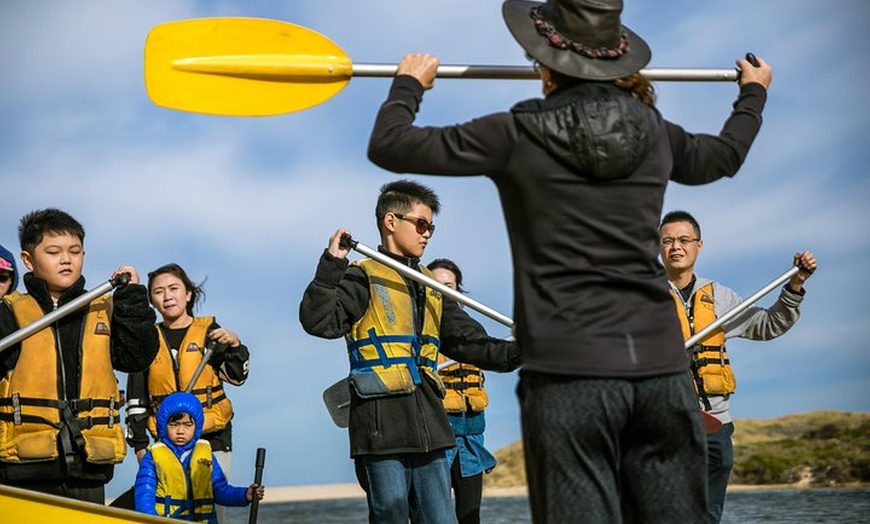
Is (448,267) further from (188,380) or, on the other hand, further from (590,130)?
(590,130)

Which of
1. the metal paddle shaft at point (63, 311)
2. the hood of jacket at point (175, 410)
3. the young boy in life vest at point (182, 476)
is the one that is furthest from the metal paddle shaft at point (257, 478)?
the metal paddle shaft at point (63, 311)

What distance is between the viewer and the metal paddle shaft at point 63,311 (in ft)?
15.4

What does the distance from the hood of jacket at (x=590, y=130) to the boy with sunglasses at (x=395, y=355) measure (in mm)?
1988

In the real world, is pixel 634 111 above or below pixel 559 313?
above

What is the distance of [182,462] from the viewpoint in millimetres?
5320

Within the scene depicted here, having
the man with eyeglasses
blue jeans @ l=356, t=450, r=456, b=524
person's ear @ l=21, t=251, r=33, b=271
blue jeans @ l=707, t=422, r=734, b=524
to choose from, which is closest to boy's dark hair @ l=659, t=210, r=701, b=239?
the man with eyeglasses

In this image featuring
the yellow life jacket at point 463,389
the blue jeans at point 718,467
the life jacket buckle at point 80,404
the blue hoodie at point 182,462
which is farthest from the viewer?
the yellow life jacket at point 463,389

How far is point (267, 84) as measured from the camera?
11.4 ft

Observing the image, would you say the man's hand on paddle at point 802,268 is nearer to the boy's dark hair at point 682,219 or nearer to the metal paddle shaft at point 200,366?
the boy's dark hair at point 682,219

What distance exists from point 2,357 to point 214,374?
1.86 m

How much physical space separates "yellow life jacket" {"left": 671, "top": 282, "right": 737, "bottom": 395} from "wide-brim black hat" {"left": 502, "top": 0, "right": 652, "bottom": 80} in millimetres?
3429

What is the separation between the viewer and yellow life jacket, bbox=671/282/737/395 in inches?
232

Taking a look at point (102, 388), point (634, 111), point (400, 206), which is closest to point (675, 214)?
point (400, 206)

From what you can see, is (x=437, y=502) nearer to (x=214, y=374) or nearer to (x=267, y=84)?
(x=267, y=84)
